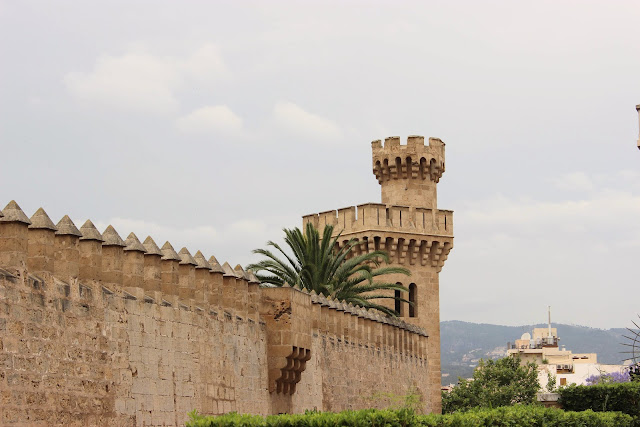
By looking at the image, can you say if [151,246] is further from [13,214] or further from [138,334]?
[13,214]

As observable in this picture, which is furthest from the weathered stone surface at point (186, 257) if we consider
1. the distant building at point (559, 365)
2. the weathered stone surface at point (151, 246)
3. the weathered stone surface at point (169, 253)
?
the distant building at point (559, 365)

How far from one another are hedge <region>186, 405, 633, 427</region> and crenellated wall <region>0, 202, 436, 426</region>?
155 cm

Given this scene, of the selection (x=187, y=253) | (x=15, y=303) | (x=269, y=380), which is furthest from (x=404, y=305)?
(x=15, y=303)

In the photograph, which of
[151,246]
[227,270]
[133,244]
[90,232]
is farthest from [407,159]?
[90,232]

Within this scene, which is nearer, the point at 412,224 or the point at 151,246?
the point at 151,246

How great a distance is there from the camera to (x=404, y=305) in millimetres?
38250

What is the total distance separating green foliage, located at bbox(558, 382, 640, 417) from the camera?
2342cm

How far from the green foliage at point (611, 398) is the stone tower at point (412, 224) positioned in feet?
42.9

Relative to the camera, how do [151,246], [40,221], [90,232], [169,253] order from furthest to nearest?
[169,253] → [151,246] → [90,232] → [40,221]

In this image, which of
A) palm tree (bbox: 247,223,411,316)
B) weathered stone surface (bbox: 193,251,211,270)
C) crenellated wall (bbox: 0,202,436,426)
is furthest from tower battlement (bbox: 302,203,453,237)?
weathered stone surface (bbox: 193,251,211,270)

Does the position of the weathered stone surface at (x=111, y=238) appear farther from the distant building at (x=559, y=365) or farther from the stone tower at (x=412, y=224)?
the distant building at (x=559, y=365)

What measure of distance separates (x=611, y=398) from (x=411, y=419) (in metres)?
11.3

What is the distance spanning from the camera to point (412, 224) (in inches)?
1506

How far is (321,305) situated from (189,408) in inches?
306
